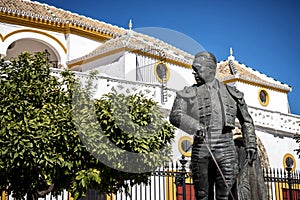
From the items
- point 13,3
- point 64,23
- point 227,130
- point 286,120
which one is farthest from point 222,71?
point 227,130

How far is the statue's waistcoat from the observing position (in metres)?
5.61

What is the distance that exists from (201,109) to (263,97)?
19.0 metres

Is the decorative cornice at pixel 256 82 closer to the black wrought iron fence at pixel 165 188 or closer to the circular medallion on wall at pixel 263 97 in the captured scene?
the circular medallion on wall at pixel 263 97

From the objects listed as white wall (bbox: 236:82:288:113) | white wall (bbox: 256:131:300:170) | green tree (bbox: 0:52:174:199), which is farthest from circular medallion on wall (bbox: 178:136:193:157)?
white wall (bbox: 236:82:288:113)

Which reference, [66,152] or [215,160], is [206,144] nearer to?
[215,160]

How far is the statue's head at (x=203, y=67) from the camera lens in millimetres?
5734

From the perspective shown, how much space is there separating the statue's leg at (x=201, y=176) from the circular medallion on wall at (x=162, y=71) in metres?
14.0

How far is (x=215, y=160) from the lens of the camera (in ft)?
17.8

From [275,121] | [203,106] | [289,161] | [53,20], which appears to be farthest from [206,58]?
[53,20]

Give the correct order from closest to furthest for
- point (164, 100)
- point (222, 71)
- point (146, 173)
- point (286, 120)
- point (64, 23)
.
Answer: point (146, 173) < point (164, 100) < point (286, 120) < point (64, 23) < point (222, 71)

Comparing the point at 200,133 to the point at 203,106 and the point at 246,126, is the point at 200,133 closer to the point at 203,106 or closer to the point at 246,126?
the point at 203,106

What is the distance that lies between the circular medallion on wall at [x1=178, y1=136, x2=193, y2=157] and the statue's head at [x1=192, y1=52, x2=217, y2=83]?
35.4 feet

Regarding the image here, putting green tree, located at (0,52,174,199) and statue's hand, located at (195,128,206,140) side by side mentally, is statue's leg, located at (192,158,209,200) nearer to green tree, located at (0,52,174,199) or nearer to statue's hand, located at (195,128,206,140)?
statue's hand, located at (195,128,206,140)

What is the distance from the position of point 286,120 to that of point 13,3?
44.7ft
